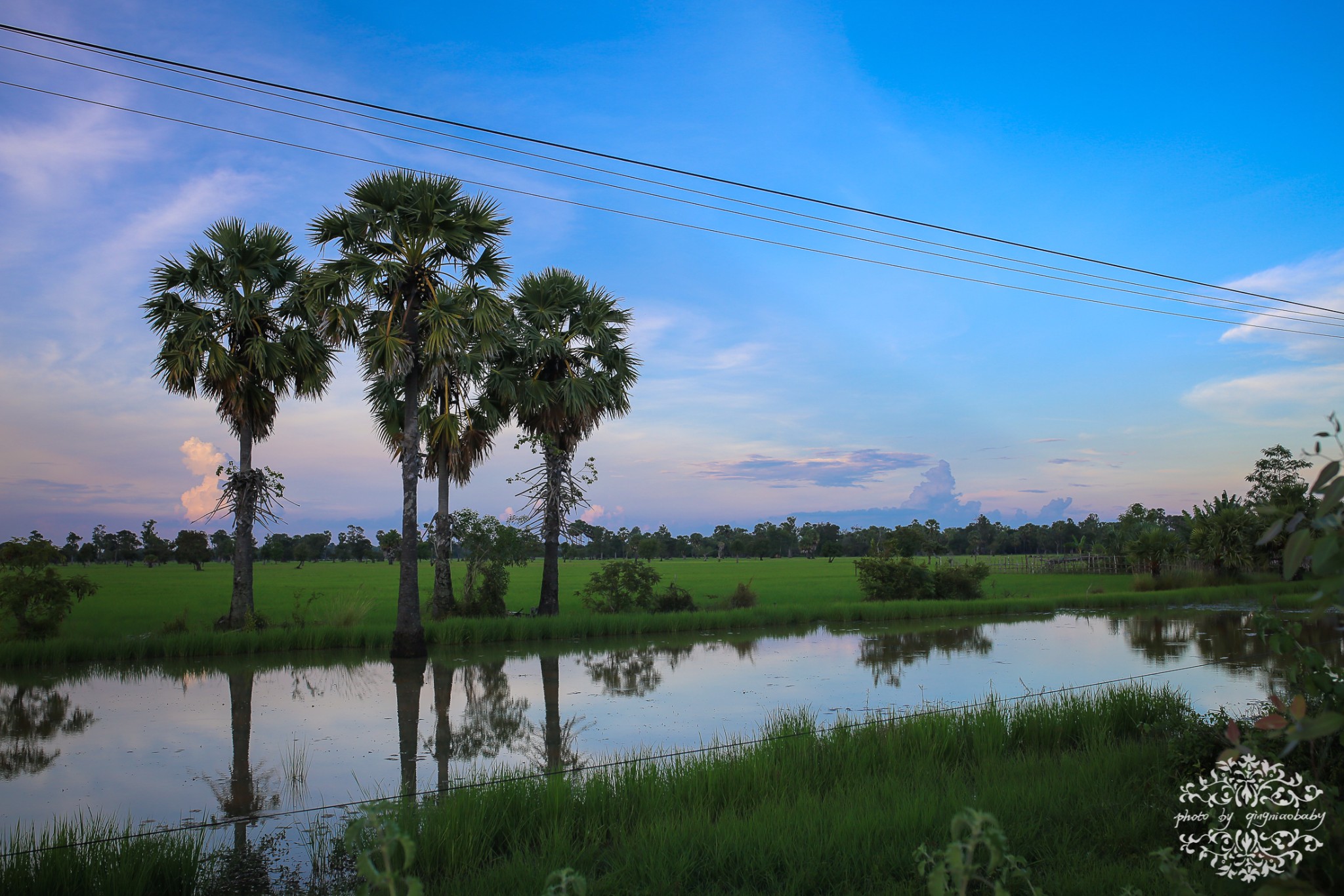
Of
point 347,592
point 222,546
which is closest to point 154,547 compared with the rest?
point 222,546

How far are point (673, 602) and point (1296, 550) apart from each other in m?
25.9

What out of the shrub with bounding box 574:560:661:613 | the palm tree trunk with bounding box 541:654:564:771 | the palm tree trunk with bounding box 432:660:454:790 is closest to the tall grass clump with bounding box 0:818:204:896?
the palm tree trunk with bounding box 432:660:454:790

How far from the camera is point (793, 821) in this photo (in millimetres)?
5773

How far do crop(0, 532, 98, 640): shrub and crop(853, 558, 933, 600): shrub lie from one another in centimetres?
2502

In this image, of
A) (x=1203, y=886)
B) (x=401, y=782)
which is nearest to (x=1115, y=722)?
(x=1203, y=886)

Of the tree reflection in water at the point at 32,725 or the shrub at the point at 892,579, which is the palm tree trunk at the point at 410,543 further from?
the shrub at the point at 892,579

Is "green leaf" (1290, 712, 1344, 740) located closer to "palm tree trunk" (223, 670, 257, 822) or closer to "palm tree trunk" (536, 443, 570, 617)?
"palm tree trunk" (223, 670, 257, 822)

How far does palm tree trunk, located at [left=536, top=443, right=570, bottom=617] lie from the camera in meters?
23.7

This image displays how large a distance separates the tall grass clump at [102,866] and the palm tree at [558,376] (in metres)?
17.7

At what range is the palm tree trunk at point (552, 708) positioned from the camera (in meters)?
9.52

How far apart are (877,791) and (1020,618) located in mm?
23596

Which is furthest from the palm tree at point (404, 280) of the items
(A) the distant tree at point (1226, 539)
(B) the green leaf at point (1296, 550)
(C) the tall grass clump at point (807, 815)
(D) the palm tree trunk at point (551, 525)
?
(A) the distant tree at point (1226, 539)

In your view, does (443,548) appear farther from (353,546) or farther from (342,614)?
(353,546)

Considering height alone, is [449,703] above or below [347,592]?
below
